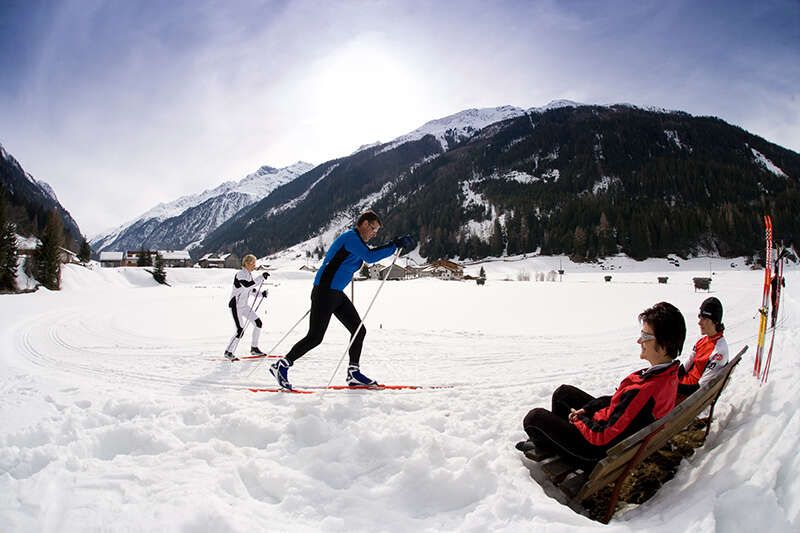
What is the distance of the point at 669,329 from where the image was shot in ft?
10.1

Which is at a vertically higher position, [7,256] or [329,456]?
[7,256]

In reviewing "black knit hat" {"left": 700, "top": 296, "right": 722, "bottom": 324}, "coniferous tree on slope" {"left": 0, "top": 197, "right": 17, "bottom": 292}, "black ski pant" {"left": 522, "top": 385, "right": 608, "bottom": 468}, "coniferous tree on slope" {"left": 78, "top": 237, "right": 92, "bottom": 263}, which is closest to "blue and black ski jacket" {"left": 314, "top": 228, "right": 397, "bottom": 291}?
"black ski pant" {"left": 522, "top": 385, "right": 608, "bottom": 468}

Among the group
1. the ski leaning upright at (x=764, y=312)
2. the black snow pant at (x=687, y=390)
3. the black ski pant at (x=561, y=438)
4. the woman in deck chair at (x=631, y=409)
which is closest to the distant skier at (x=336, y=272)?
the black ski pant at (x=561, y=438)

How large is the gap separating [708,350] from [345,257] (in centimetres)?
478

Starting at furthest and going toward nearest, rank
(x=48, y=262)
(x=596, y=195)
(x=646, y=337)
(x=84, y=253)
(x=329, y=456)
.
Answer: (x=596, y=195)
(x=84, y=253)
(x=48, y=262)
(x=329, y=456)
(x=646, y=337)

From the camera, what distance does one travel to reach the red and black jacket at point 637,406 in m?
2.89

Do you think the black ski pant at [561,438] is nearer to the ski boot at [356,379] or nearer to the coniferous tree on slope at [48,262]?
the ski boot at [356,379]

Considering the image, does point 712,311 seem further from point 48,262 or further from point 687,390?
point 48,262

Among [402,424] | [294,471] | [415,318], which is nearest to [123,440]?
[294,471]

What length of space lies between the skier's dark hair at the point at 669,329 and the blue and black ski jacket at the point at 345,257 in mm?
3093

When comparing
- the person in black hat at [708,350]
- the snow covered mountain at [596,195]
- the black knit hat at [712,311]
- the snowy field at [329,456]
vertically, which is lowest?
the snowy field at [329,456]

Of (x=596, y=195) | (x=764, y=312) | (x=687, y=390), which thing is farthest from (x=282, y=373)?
(x=596, y=195)

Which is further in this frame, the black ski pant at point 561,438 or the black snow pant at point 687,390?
the black snow pant at point 687,390

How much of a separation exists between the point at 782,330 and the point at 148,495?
13.6 metres
